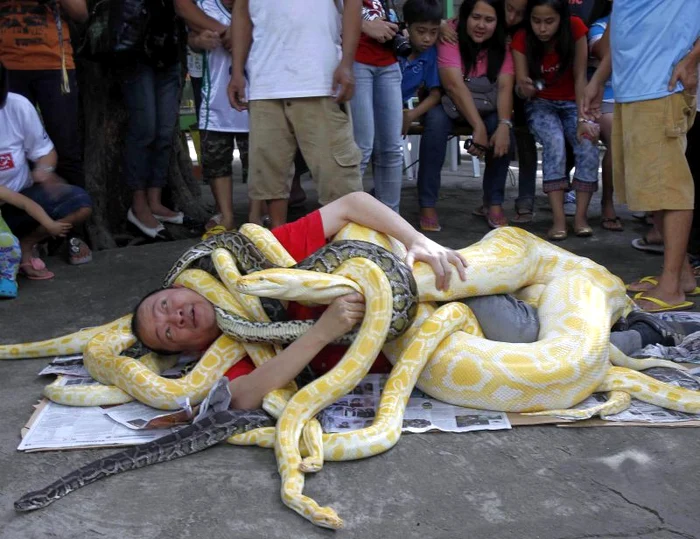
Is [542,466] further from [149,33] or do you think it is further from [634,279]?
[149,33]

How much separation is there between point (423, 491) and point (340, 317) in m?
0.73

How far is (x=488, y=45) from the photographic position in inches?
264

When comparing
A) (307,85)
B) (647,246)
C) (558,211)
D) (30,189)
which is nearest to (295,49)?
(307,85)

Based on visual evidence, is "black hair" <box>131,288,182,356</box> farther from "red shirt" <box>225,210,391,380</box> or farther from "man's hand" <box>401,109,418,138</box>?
"man's hand" <box>401,109,418,138</box>

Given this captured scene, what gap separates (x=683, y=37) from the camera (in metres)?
4.46

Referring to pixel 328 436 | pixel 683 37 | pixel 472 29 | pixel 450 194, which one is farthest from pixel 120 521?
pixel 450 194

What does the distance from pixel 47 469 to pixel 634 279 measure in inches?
151

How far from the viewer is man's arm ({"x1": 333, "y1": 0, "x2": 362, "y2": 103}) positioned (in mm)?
5004

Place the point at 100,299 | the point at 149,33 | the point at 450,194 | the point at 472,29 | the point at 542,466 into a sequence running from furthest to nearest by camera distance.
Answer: the point at 450,194 < the point at 472,29 < the point at 149,33 < the point at 100,299 < the point at 542,466

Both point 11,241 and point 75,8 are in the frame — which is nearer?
point 11,241

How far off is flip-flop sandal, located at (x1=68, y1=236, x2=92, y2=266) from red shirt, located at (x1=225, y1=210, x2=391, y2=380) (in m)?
2.78

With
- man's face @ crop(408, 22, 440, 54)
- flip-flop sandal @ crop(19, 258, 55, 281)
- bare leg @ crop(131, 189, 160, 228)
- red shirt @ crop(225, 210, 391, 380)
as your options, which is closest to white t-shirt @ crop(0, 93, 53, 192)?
flip-flop sandal @ crop(19, 258, 55, 281)

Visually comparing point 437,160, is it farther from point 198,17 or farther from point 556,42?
→ point 198,17

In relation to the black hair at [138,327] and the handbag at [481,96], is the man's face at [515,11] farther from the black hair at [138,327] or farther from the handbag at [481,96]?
the black hair at [138,327]
